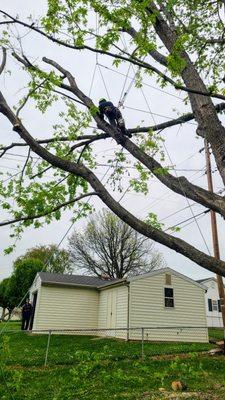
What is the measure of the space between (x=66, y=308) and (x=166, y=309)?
5994 mm

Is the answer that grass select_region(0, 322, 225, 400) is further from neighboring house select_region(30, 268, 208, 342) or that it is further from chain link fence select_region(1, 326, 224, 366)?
neighboring house select_region(30, 268, 208, 342)

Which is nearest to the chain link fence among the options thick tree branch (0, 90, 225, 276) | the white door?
the white door

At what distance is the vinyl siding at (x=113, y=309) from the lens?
18.6 m

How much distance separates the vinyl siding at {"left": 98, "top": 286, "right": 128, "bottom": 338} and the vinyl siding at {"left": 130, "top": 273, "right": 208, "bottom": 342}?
636 millimetres

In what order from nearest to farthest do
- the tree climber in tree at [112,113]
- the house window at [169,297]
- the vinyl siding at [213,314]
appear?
the tree climber in tree at [112,113], the house window at [169,297], the vinyl siding at [213,314]

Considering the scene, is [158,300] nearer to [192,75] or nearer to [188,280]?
[188,280]

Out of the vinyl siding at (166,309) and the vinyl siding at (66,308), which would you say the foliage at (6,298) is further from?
the vinyl siding at (166,309)

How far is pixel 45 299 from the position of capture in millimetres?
20484

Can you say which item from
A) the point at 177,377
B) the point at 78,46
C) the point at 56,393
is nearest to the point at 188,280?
the point at 177,377

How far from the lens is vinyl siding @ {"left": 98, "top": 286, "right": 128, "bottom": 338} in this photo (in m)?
18.6

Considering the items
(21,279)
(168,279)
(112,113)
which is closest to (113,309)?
(168,279)

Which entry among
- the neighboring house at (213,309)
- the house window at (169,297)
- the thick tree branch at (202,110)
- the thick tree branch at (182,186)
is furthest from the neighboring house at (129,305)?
the thick tree branch at (202,110)

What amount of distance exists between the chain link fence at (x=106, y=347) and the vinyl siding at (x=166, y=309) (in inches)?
2.1

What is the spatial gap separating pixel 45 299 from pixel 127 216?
17878 millimetres
